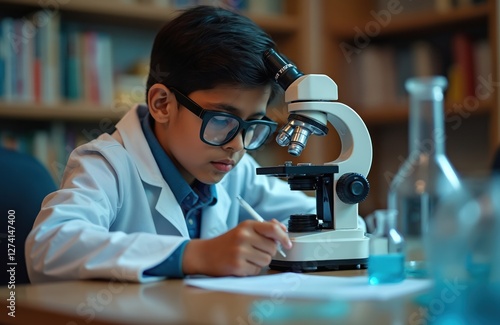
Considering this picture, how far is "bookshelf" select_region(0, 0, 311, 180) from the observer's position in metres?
2.80

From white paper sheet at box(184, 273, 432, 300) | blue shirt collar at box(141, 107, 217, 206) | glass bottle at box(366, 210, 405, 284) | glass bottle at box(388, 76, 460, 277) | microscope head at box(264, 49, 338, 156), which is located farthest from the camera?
blue shirt collar at box(141, 107, 217, 206)

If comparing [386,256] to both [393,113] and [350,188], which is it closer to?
[350,188]

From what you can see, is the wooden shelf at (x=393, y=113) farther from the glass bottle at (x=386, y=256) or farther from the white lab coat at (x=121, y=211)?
the glass bottle at (x=386, y=256)

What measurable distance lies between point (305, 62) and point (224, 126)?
6.67 ft

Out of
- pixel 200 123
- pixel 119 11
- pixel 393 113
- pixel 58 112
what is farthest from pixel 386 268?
pixel 393 113

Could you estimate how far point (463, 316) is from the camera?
0.71m

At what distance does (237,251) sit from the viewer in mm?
1093

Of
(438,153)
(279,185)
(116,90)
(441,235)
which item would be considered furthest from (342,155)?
(116,90)

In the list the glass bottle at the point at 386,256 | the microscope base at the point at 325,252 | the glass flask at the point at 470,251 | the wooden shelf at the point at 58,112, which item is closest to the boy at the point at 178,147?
the microscope base at the point at 325,252

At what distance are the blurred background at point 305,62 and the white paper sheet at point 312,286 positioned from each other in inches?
57.5

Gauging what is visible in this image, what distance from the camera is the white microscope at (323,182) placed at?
125 centimetres

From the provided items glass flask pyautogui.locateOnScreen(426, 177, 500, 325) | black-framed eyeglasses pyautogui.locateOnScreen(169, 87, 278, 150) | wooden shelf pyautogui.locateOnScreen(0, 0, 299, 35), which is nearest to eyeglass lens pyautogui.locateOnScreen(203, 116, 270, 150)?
black-framed eyeglasses pyautogui.locateOnScreen(169, 87, 278, 150)

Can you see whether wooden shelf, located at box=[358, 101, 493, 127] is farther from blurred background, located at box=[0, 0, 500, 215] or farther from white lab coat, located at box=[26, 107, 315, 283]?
white lab coat, located at box=[26, 107, 315, 283]

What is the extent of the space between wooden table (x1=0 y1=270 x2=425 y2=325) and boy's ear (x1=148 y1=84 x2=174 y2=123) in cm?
63
